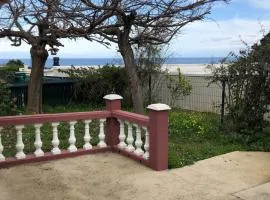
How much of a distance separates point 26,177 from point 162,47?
1009 cm

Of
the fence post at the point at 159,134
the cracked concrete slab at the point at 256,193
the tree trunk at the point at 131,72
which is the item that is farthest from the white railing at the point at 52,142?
the cracked concrete slab at the point at 256,193

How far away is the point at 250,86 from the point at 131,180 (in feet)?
12.9

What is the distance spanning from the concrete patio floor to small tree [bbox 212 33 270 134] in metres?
1.89

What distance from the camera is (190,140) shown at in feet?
28.6

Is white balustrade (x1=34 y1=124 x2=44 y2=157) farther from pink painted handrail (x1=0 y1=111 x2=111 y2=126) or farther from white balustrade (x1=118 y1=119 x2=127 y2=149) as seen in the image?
white balustrade (x1=118 y1=119 x2=127 y2=149)

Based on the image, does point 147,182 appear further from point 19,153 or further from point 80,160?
point 19,153

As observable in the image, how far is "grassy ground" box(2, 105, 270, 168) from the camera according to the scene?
742 centimetres

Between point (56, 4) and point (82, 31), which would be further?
point (82, 31)

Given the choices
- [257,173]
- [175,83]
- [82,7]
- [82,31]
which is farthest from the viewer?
[175,83]

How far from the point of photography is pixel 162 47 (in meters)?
15.5

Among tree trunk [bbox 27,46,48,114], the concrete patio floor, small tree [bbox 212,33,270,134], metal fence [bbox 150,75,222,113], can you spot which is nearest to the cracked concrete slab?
the concrete patio floor

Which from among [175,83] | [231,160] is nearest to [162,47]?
[175,83]

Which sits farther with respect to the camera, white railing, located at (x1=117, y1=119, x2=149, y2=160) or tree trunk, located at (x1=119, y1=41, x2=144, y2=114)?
tree trunk, located at (x1=119, y1=41, x2=144, y2=114)

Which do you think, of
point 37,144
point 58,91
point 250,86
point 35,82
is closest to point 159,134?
point 37,144
